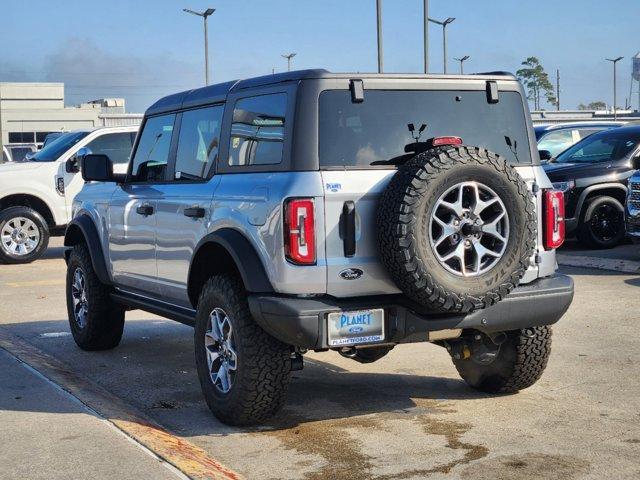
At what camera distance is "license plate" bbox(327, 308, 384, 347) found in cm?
543

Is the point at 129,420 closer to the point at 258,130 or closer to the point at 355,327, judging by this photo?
the point at 355,327

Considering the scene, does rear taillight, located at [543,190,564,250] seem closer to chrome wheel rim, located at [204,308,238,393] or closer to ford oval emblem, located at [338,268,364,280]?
ford oval emblem, located at [338,268,364,280]

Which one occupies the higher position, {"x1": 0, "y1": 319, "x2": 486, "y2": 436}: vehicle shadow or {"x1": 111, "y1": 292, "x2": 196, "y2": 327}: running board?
{"x1": 111, "y1": 292, "x2": 196, "y2": 327}: running board

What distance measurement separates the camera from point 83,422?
579 cm

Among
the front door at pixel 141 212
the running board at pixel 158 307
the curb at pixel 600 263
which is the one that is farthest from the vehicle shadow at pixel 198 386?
the curb at pixel 600 263

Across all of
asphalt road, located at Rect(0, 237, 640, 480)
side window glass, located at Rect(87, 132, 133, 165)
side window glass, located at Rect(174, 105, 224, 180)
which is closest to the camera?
asphalt road, located at Rect(0, 237, 640, 480)

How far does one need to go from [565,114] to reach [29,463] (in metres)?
78.7

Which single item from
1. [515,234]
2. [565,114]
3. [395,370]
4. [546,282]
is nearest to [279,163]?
[515,234]

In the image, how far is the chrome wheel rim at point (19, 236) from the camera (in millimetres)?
15938

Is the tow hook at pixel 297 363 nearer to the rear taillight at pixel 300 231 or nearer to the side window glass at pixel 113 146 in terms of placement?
the rear taillight at pixel 300 231

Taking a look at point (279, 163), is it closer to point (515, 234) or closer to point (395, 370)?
point (515, 234)

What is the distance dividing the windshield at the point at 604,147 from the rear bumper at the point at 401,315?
33.3 feet

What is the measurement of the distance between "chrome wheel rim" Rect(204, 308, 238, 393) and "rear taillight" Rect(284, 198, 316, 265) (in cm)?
69

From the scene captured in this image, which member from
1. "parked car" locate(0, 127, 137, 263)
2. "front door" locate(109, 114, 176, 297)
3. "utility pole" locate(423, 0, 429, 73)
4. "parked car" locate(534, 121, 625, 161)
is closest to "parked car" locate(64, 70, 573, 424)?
"front door" locate(109, 114, 176, 297)
